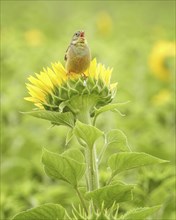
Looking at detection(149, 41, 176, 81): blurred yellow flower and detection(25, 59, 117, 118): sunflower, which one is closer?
detection(25, 59, 117, 118): sunflower

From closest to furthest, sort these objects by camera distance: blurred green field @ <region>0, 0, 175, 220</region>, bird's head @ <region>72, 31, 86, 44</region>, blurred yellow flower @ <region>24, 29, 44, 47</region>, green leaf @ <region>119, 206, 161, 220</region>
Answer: green leaf @ <region>119, 206, 161, 220</region>, bird's head @ <region>72, 31, 86, 44</region>, blurred green field @ <region>0, 0, 175, 220</region>, blurred yellow flower @ <region>24, 29, 44, 47</region>

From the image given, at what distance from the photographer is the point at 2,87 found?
156 inches

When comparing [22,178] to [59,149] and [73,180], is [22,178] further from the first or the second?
[73,180]

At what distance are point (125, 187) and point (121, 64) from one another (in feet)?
13.2

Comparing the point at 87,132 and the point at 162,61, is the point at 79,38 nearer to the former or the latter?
the point at 87,132

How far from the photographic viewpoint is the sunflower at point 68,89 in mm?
1713

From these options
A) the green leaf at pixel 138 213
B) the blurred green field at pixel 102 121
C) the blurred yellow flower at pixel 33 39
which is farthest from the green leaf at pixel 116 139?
the blurred yellow flower at pixel 33 39

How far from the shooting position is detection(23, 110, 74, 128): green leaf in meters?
1.68

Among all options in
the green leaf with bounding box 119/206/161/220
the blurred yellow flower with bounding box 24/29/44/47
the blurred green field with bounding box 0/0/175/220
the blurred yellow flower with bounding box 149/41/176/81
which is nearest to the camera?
the green leaf with bounding box 119/206/161/220

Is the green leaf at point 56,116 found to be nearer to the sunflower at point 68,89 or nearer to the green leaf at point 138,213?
the sunflower at point 68,89

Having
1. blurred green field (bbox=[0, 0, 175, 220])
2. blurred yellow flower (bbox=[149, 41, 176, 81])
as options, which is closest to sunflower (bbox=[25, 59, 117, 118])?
blurred green field (bbox=[0, 0, 175, 220])

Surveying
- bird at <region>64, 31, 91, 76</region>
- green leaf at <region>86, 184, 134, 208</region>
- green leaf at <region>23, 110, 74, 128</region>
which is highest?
bird at <region>64, 31, 91, 76</region>

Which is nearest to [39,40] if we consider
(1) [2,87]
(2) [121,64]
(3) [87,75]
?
(2) [121,64]

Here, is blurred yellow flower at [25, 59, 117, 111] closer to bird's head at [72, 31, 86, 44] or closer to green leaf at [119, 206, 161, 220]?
bird's head at [72, 31, 86, 44]
